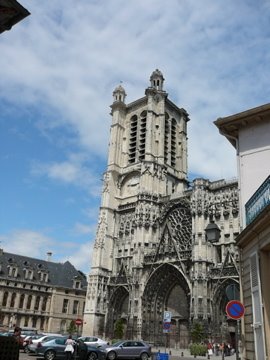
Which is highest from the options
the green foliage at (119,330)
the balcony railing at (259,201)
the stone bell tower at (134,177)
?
the stone bell tower at (134,177)

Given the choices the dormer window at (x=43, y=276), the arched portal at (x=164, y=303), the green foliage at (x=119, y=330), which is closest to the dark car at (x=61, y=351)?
the arched portal at (x=164, y=303)

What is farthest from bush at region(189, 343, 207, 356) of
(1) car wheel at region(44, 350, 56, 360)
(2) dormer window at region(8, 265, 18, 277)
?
(2) dormer window at region(8, 265, 18, 277)

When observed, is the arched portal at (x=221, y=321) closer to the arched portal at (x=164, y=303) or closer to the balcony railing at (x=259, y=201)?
the arched portal at (x=164, y=303)

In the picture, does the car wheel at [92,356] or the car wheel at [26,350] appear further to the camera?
the car wheel at [26,350]

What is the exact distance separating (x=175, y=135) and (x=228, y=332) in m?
29.0

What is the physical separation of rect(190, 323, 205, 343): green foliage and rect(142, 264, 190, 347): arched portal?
460 centimetres

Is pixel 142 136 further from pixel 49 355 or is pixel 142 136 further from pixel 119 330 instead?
pixel 49 355

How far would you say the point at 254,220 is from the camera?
32.7ft

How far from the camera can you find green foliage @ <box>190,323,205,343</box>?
33.1 m

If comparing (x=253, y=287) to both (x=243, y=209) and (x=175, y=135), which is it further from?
(x=175, y=135)

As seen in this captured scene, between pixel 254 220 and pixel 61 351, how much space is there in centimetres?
1364

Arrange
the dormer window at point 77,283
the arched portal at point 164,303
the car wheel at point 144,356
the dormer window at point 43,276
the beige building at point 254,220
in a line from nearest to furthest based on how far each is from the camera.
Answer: the beige building at point 254,220, the car wheel at point 144,356, the arched portal at point 164,303, the dormer window at point 43,276, the dormer window at point 77,283

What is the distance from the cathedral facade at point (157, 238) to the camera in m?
36.8

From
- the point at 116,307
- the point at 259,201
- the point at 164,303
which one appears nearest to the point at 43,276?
the point at 116,307
